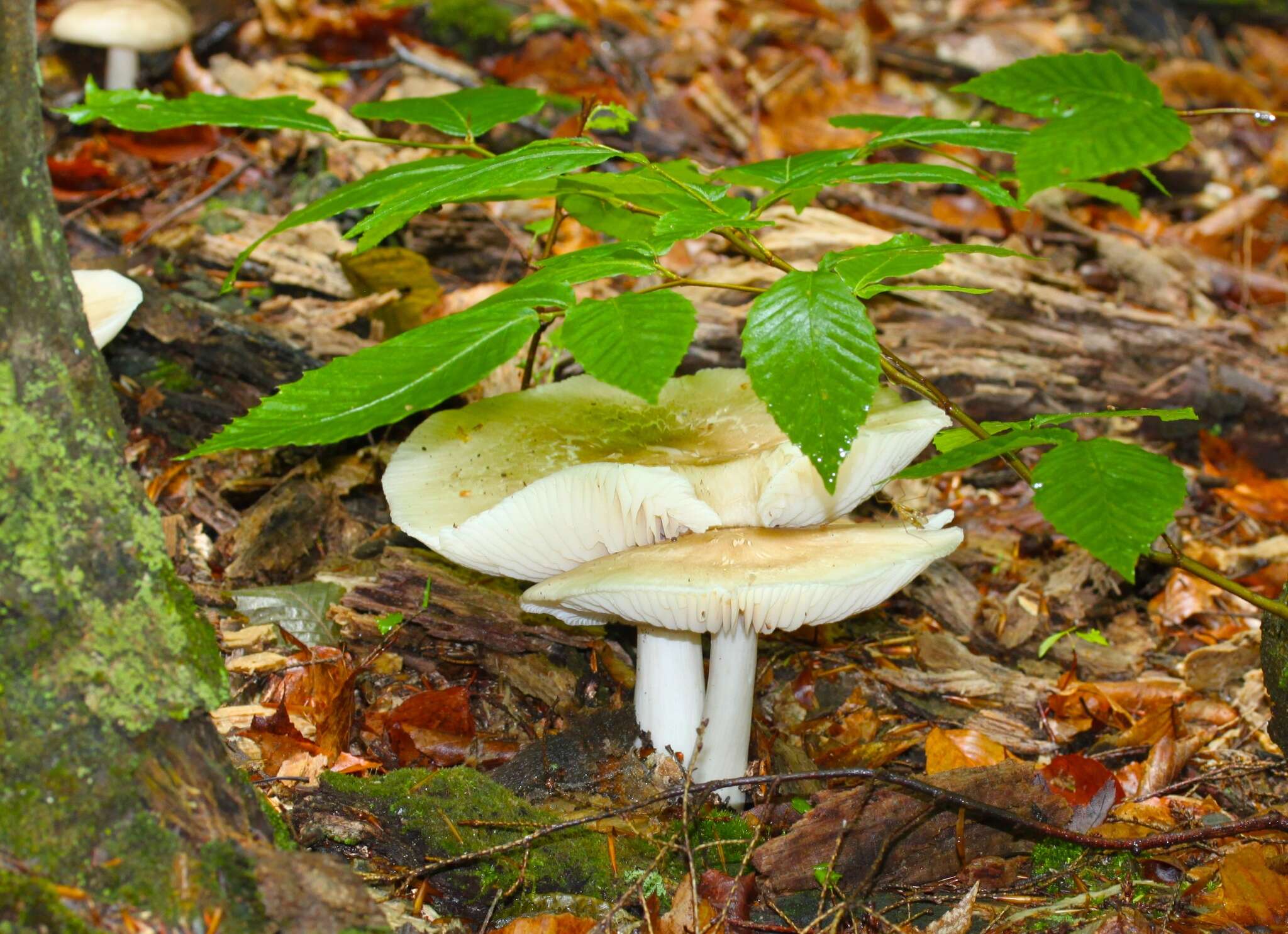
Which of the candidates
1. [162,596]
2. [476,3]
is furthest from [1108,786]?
[476,3]

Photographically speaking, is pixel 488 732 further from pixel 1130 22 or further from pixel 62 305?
pixel 1130 22

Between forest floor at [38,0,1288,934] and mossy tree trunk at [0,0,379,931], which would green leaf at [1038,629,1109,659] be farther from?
mossy tree trunk at [0,0,379,931]

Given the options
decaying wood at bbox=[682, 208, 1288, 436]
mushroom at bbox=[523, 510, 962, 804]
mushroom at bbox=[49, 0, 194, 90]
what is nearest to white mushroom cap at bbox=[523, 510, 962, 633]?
mushroom at bbox=[523, 510, 962, 804]

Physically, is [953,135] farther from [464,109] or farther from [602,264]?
[464,109]

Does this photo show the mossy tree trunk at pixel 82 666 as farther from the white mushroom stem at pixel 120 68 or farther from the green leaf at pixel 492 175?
the white mushroom stem at pixel 120 68

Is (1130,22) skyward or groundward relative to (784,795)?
skyward
